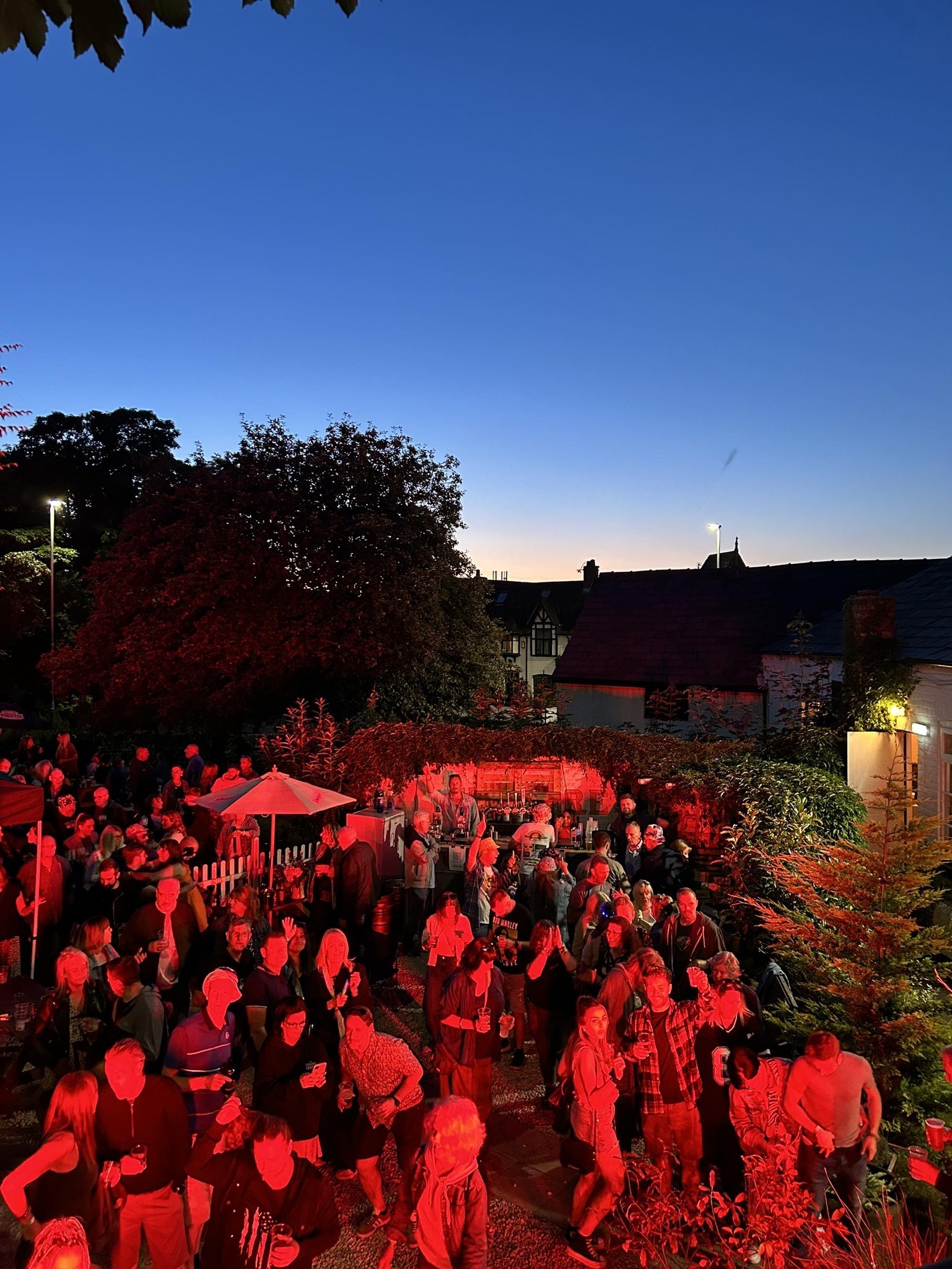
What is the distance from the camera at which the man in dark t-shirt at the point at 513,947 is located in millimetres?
7137

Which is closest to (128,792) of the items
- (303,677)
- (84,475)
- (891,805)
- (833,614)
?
(303,677)

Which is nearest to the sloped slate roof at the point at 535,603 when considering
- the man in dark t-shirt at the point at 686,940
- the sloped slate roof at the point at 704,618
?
the sloped slate roof at the point at 704,618

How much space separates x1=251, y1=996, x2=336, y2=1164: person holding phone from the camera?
4.61 meters

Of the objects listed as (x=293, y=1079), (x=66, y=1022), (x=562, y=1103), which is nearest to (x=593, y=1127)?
(x=562, y=1103)

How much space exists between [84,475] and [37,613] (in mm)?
18845

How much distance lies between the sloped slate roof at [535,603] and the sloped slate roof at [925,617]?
43060mm

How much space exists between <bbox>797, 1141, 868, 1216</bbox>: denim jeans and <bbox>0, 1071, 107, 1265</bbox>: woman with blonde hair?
140 inches

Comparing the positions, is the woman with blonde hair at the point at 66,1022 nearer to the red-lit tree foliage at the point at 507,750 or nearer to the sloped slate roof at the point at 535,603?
the red-lit tree foliage at the point at 507,750

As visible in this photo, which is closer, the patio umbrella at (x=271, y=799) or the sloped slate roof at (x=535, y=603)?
the patio umbrella at (x=271, y=799)

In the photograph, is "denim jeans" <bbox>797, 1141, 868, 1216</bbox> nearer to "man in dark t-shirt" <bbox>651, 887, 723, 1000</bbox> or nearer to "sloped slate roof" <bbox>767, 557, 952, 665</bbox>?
"man in dark t-shirt" <bbox>651, 887, 723, 1000</bbox>

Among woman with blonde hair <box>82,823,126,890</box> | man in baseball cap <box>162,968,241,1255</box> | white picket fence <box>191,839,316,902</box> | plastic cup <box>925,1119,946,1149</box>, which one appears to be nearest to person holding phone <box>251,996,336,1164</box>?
man in baseball cap <box>162,968,241,1255</box>

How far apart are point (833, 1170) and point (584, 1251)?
142 centimetres

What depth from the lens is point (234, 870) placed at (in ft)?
35.0

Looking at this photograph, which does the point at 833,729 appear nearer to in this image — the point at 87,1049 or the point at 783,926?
the point at 783,926
